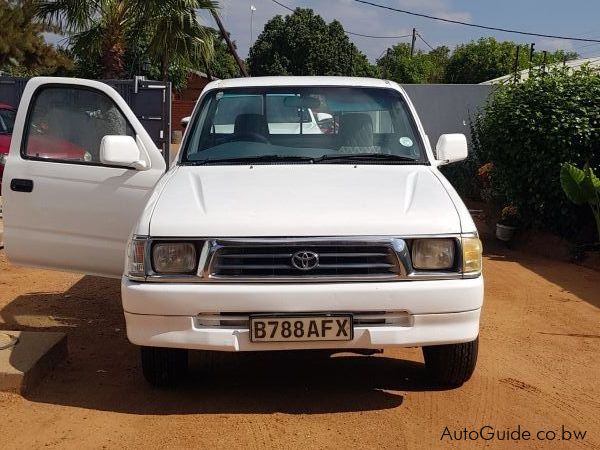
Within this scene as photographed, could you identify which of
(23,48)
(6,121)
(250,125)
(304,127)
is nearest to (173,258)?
(250,125)

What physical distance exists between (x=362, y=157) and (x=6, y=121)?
9.86 metres

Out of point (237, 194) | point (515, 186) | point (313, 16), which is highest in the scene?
point (313, 16)

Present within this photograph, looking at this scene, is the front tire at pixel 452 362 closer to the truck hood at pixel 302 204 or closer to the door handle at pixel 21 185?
the truck hood at pixel 302 204

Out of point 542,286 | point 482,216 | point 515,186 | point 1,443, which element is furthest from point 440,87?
point 1,443

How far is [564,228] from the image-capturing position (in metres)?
9.64

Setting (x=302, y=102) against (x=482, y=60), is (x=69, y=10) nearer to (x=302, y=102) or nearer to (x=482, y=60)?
(x=302, y=102)

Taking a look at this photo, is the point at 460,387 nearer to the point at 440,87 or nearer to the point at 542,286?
the point at 542,286

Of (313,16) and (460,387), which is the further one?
(313,16)

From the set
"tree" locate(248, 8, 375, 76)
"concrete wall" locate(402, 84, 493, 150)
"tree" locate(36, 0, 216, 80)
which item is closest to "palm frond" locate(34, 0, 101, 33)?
"tree" locate(36, 0, 216, 80)

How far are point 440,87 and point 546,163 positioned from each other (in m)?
6.49

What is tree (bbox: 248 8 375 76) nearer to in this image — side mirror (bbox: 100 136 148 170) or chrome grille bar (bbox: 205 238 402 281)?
side mirror (bbox: 100 136 148 170)

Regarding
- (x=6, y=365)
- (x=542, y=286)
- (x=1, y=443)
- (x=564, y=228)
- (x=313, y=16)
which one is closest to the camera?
(x=1, y=443)

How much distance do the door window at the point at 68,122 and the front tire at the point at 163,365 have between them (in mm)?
1770

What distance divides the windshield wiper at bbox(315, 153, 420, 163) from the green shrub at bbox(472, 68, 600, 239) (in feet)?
15.3
